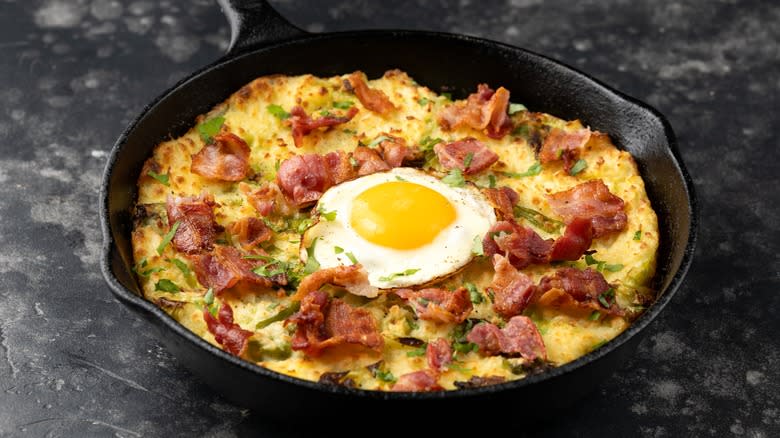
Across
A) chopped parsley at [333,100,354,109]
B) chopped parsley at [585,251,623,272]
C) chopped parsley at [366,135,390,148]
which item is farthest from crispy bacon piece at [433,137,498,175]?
chopped parsley at [585,251,623,272]

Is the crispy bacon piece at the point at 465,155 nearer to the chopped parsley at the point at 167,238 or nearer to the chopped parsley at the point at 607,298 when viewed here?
the chopped parsley at the point at 607,298

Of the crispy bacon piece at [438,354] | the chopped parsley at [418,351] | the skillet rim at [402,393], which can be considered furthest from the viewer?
the chopped parsley at [418,351]

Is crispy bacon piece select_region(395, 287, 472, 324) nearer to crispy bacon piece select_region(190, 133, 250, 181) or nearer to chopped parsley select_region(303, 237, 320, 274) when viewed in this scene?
chopped parsley select_region(303, 237, 320, 274)

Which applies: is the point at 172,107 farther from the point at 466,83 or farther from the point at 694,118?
the point at 694,118

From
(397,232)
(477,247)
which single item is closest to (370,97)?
(397,232)

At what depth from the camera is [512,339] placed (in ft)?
16.3

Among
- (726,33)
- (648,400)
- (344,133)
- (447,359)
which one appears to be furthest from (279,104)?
(726,33)

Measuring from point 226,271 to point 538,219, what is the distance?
1.84 m

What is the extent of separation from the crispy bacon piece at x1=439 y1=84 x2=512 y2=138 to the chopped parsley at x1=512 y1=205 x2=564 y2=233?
2.19 feet

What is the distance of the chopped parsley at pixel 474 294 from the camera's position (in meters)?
5.28

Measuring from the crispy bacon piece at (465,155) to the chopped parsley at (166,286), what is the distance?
5.93 ft

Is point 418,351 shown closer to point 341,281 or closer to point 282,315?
point 341,281

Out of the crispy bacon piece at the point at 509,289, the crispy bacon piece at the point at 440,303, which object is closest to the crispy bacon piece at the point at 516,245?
the crispy bacon piece at the point at 509,289

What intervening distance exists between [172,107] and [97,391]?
5.97 feet
